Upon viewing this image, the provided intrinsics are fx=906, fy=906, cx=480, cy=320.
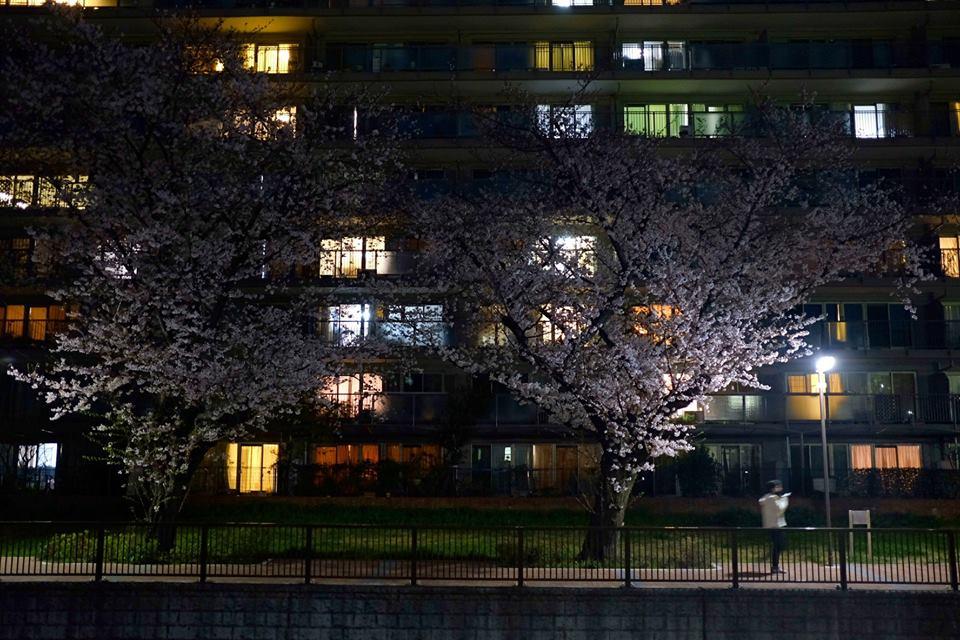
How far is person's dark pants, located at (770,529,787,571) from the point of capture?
16.1 metres

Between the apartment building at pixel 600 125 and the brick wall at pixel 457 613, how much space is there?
1605cm

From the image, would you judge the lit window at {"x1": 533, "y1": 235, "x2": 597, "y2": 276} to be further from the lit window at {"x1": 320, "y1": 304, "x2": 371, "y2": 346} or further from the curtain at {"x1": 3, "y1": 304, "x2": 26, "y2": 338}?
the curtain at {"x1": 3, "y1": 304, "x2": 26, "y2": 338}

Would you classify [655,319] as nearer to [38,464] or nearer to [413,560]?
[413,560]

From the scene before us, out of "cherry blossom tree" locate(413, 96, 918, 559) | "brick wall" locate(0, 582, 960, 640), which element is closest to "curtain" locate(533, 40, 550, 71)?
"cherry blossom tree" locate(413, 96, 918, 559)

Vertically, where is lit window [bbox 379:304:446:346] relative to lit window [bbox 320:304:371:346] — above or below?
below

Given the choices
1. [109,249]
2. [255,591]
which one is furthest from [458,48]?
[255,591]

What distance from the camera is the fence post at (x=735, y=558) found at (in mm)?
15180

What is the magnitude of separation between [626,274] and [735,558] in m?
7.22

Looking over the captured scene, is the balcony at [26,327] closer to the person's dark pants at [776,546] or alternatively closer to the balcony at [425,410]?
the balcony at [425,410]

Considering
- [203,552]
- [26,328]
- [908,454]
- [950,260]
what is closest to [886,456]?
[908,454]

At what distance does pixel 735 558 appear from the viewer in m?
15.3

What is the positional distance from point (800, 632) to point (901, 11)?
30.1 metres

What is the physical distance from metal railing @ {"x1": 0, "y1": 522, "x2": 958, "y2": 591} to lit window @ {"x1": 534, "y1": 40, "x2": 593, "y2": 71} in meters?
24.2

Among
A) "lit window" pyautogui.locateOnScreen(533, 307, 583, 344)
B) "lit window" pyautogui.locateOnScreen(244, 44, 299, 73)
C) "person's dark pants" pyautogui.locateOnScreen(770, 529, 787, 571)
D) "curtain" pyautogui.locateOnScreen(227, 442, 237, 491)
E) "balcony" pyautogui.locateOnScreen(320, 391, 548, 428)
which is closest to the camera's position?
"person's dark pants" pyautogui.locateOnScreen(770, 529, 787, 571)
